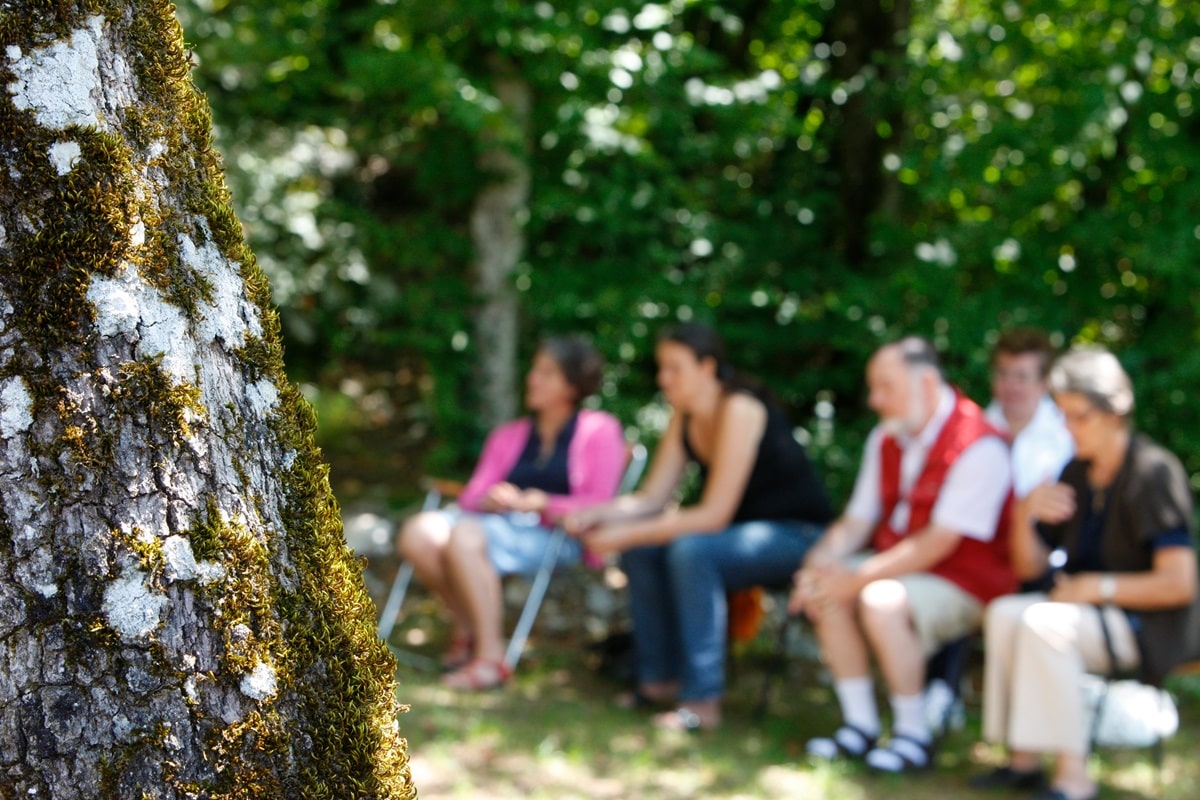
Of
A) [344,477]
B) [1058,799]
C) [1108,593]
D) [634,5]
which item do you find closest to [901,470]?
[1108,593]

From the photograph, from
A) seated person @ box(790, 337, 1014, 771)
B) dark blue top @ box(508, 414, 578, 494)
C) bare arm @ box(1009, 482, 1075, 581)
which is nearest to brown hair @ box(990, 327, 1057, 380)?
seated person @ box(790, 337, 1014, 771)

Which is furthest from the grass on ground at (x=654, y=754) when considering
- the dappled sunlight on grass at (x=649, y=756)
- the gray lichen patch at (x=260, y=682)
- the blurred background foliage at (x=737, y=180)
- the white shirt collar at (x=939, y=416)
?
the gray lichen patch at (x=260, y=682)

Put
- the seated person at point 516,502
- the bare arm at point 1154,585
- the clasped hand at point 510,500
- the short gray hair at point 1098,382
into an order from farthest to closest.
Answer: the clasped hand at point 510,500 → the seated person at point 516,502 → the short gray hair at point 1098,382 → the bare arm at point 1154,585

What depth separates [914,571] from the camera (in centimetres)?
451

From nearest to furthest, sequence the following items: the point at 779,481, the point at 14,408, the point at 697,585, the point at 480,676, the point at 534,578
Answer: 1. the point at 14,408
2. the point at 697,585
3. the point at 779,481
4. the point at 480,676
5. the point at 534,578

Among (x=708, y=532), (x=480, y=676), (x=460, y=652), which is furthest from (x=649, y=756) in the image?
(x=460, y=652)

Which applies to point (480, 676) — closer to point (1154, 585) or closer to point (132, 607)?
point (1154, 585)

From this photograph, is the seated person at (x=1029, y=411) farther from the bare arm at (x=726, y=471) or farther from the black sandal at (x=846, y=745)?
the black sandal at (x=846, y=745)

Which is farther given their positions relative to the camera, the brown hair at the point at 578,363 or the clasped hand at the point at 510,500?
the brown hair at the point at 578,363

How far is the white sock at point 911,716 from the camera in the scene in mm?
4410

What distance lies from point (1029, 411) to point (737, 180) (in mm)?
2714

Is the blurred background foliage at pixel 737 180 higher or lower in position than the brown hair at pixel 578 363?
higher

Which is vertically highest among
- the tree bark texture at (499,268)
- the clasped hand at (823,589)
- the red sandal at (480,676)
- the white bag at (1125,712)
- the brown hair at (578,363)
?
the tree bark texture at (499,268)

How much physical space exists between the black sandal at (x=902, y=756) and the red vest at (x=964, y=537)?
0.57 meters
